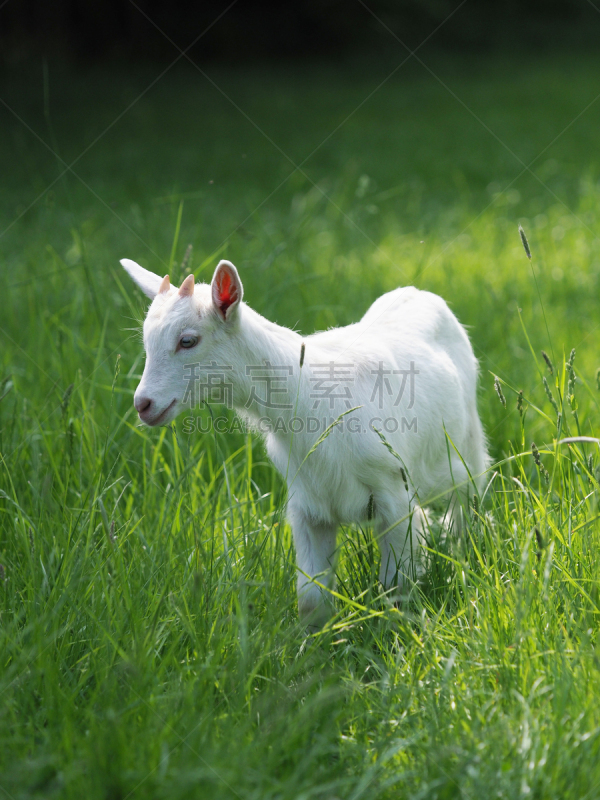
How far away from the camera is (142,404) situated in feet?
7.82

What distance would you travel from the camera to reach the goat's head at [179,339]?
2.40 metres

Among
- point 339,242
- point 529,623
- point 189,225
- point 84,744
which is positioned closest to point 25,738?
point 84,744

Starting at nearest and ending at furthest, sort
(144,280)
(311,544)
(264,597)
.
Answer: (264,597) < (144,280) < (311,544)

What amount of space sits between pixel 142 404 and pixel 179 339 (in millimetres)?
245

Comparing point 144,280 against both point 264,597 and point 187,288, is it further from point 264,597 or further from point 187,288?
point 264,597

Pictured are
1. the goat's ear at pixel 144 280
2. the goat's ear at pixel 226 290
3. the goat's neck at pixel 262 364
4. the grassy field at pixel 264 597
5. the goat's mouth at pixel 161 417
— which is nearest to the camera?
the grassy field at pixel 264 597

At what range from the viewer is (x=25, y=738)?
78.4 inches

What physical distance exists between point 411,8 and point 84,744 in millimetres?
22727

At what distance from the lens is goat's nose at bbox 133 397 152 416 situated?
2.38 meters

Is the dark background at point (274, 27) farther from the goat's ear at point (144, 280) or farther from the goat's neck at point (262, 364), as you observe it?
the goat's neck at point (262, 364)

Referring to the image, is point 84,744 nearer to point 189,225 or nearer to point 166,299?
point 166,299

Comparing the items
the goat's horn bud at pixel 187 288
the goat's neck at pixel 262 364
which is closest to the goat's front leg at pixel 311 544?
the goat's neck at pixel 262 364

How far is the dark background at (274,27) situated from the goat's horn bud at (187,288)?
17.9 m

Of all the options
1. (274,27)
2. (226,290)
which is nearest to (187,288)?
(226,290)
